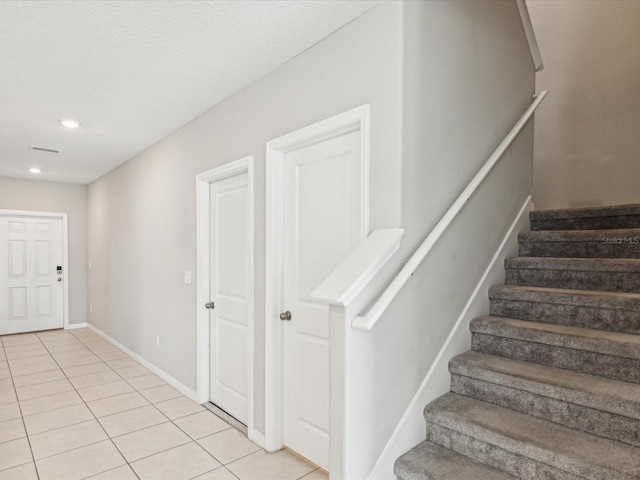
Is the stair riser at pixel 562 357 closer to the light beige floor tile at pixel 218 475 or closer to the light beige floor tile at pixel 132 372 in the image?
the light beige floor tile at pixel 218 475

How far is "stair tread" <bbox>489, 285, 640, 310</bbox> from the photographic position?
74.2 inches

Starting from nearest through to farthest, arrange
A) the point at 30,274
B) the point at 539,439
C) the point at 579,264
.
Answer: the point at 539,439 → the point at 579,264 → the point at 30,274

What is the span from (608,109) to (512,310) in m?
2.62

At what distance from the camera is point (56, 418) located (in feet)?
9.91

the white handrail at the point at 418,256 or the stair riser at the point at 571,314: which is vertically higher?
the white handrail at the point at 418,256

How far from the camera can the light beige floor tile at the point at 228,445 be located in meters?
2.46

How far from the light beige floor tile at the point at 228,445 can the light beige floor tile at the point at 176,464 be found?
57 mm

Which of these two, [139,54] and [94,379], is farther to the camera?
[94,379]

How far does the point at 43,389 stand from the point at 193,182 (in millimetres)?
2510

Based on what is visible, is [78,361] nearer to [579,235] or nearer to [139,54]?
[139,54]

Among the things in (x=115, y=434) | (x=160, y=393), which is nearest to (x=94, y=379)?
(x=160, y=393)

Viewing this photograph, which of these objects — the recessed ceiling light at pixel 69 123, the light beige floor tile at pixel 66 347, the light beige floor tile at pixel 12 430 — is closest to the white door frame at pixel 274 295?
the light beige floor tile at pixel 12 430

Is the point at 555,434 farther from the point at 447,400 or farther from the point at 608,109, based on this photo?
the point at 608,109

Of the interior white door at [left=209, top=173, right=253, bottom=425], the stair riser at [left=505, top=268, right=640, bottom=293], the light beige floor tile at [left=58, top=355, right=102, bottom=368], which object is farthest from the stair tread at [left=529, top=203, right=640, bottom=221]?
the light beige floor tile at [left=58, top=355, right=102, bottom=368]
